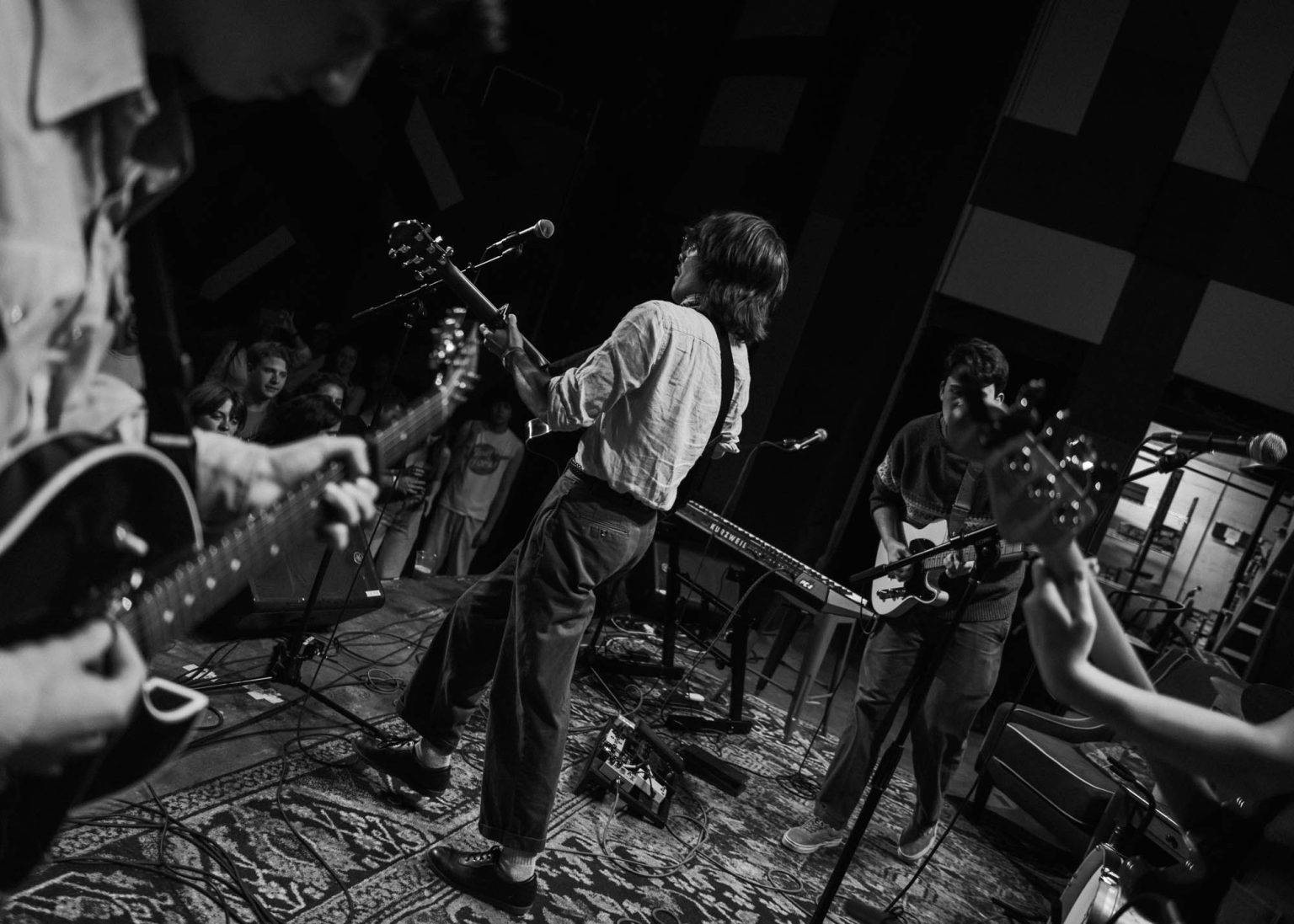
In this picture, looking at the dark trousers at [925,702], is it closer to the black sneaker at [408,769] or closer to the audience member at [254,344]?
the black sneaker at [408,769]

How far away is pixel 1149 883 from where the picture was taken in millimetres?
1896

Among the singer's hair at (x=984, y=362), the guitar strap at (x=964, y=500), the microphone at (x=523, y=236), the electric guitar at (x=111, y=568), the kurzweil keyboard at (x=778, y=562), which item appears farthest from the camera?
the kurzweil keyboard at (x=778, y=562)

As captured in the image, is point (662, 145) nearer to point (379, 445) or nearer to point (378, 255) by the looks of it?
point (378, 255)

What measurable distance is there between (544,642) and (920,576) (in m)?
1.47

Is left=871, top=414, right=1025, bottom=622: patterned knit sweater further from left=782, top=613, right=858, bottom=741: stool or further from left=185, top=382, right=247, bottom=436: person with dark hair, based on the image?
left=185, top=382, right=247, bottom=436: person with dark hair

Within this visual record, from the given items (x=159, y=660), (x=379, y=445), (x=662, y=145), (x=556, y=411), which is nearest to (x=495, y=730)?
(x=556, y=411)

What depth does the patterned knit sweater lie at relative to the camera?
11.2 feet

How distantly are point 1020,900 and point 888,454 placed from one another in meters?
2.07

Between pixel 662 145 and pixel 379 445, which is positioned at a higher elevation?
pixel 662 145

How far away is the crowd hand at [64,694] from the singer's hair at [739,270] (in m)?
1.98

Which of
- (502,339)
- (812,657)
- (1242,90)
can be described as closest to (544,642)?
(502,339)

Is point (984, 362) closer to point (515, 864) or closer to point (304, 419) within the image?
point (515, 864)

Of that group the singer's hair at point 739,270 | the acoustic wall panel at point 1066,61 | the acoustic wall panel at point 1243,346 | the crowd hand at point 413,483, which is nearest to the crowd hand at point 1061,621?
the singer's hair at point 739,270

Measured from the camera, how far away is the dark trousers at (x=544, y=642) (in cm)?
235
